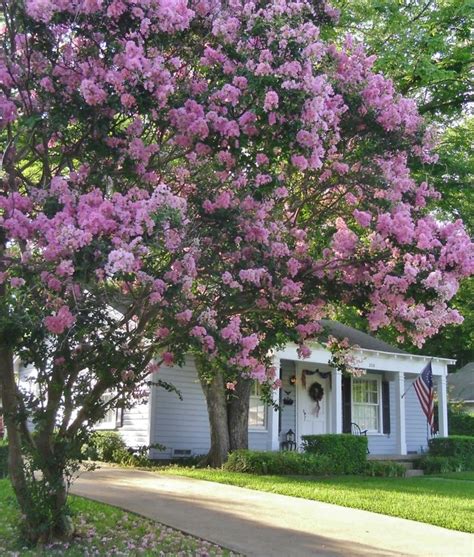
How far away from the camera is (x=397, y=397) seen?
19.9 m

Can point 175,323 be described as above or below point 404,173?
below

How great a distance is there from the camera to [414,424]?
2238cm

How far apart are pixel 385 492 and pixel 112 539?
18.9 feet

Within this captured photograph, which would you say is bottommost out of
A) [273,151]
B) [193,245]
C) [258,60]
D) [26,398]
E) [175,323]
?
[26,398]

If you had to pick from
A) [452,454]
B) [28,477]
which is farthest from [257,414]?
[28,477]

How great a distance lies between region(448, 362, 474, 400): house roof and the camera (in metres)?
31.1

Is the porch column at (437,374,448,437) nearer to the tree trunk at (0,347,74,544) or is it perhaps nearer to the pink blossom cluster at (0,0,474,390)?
the pink blossom cluster at (0,0,474,390)

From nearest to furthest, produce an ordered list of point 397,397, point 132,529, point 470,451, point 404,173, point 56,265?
1. point 56,265
2. point 404,173
3. point 132,529
4. point 470,451
5. point 397,397

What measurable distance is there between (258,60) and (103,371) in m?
3.08

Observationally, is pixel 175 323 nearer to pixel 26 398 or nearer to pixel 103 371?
pixel 103 371

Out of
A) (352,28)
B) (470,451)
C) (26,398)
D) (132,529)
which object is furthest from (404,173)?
(470,451)

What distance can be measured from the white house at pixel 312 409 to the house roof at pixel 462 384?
9.41m

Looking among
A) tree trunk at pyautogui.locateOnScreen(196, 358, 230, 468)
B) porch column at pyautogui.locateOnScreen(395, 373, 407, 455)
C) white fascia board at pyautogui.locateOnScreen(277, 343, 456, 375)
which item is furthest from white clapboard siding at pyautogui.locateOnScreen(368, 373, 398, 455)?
tree trunk at pyautogui.locateOnScreen(196, 358, 230, 468)

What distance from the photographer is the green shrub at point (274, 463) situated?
1286cm
